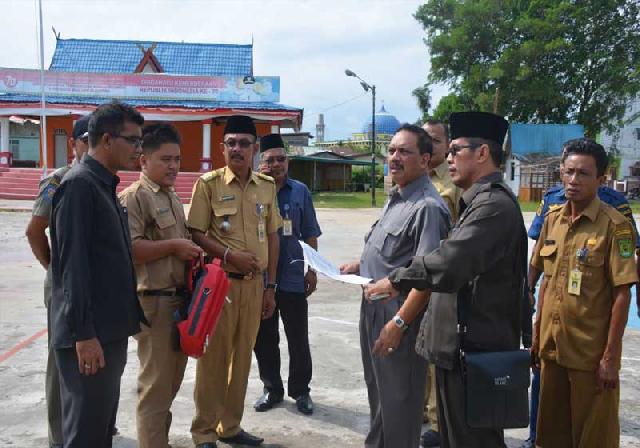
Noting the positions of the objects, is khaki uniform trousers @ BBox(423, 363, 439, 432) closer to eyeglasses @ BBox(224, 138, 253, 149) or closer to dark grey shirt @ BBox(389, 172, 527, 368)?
dark grey shirt @ BBox(389, 172, 527, 368)

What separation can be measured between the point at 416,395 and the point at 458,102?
1496 inches

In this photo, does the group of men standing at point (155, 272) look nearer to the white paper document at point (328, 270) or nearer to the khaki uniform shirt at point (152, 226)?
the khaki uniform shirt at point (152, 226)

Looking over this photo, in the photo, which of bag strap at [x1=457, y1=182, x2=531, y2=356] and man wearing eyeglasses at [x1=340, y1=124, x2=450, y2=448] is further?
man wearing eyeglasses at [x1=340, y1=124, x2=450, y2=448]

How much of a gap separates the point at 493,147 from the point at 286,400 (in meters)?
2.78

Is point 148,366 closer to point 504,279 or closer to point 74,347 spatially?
point 74,347

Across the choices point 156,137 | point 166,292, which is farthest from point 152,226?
point 156,137

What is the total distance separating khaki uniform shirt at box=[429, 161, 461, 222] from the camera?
4422 millimetres

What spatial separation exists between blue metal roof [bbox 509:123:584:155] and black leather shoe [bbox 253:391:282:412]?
3591 centimetres

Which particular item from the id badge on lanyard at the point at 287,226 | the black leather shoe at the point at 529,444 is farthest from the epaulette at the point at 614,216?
the id badge on lanyard at the point at 287,226

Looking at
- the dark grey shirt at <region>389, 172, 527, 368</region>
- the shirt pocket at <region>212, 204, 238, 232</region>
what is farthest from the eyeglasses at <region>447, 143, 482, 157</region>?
the shirt pocket at <region>212, 204, 238, 232</region>

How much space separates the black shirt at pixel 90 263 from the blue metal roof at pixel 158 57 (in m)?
30.3

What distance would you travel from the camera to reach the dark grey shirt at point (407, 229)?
311 centimetres

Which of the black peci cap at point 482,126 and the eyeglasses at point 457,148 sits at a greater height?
the black peci cap at point 482,126

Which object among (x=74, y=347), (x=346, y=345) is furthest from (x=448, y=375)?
(x=346, y=345)
